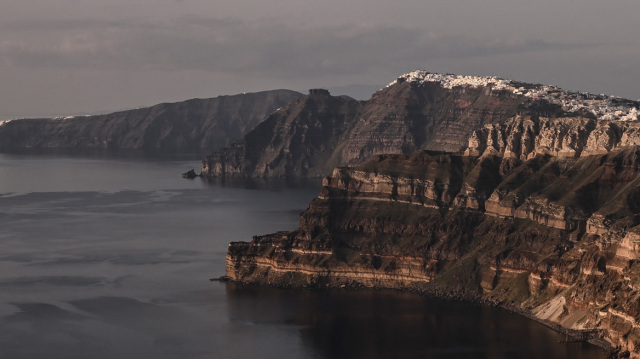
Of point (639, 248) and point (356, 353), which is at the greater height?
point (639, 248)

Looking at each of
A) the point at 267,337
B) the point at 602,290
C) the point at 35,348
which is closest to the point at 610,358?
the point at 602,290

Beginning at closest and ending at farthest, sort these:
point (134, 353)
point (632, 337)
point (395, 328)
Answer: point (632, 337)
point (134, 353)
point (395, 328)

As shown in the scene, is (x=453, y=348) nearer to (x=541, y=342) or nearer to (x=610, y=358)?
(x=541, y=342)

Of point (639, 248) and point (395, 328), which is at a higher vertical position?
point (639, 248)

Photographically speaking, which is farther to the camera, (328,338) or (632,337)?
(328,338)

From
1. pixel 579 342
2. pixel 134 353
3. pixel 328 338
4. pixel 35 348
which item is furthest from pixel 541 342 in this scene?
pixel 35 348

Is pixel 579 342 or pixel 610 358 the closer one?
pixel 610 358

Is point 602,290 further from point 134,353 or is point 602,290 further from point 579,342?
point 134,353

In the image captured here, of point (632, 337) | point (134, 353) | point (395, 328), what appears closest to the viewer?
point (632, 337)
